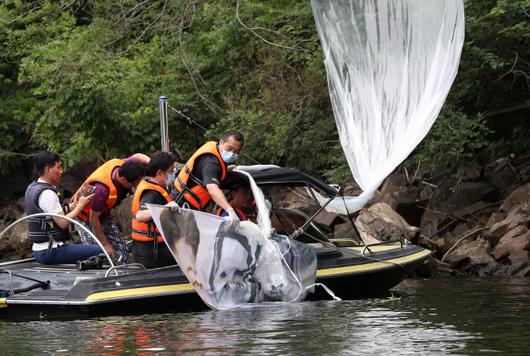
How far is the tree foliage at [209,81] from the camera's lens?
59.4 ft

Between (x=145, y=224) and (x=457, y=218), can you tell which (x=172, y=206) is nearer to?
(x=145, y=224)

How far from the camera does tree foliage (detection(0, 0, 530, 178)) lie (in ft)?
59.4

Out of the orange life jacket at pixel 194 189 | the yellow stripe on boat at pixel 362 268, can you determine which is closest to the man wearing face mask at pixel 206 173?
the orange life jacket at pixel 194 189

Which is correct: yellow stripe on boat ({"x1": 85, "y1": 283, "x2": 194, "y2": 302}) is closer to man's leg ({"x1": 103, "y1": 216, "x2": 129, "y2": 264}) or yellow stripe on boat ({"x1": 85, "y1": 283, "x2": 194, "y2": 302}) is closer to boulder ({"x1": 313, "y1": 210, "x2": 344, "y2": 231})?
man's leg ({"x1": 103, "y1": 216, "x2": 129, "y2": 264})

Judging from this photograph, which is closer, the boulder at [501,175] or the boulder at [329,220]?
the boulder at [329,220]

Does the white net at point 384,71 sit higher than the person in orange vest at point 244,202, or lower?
higher

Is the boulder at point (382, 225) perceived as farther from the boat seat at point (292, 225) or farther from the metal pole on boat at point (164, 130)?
the metal pole on boat at point (164, 130)

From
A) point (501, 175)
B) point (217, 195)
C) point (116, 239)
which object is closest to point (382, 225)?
point (501, 175)

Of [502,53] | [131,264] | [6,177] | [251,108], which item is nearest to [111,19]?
[251,108]

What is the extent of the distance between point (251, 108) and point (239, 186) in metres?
7.68

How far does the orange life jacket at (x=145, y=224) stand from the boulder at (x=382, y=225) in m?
4.73

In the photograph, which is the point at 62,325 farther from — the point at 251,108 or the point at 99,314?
the point at 251,108

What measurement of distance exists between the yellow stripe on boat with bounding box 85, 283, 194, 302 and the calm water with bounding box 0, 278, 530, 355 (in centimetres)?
22

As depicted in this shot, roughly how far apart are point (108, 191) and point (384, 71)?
10.9 feet
